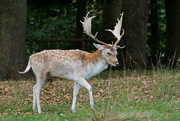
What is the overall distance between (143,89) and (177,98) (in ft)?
4.56

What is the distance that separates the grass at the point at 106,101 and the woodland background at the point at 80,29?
0.68 meters

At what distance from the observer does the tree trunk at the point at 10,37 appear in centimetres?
1231

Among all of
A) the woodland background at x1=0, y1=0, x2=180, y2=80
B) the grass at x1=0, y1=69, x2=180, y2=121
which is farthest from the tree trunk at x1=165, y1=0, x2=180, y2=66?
the grass at x1=0, y1=69, x2=180, y2=121

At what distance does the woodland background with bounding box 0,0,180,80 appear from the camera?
40.5 feet

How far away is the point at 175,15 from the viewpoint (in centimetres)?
1781

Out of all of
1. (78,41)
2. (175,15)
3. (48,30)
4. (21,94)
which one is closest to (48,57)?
(21,94)

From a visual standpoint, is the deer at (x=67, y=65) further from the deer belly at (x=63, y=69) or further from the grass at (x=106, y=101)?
the grass at (x=106, y=101)

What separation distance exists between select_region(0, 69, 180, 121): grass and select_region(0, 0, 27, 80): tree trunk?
77 cm

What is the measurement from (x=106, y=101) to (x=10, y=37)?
5926 millimetres

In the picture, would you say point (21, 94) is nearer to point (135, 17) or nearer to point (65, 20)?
point (135, 17)

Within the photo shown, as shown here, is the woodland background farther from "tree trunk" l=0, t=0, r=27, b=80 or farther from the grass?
the grass

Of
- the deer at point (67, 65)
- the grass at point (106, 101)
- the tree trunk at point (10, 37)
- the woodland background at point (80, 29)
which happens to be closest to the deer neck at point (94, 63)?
the deer at point (67, 65)

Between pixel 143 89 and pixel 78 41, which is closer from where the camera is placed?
pixel 143 89

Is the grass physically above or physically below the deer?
below
